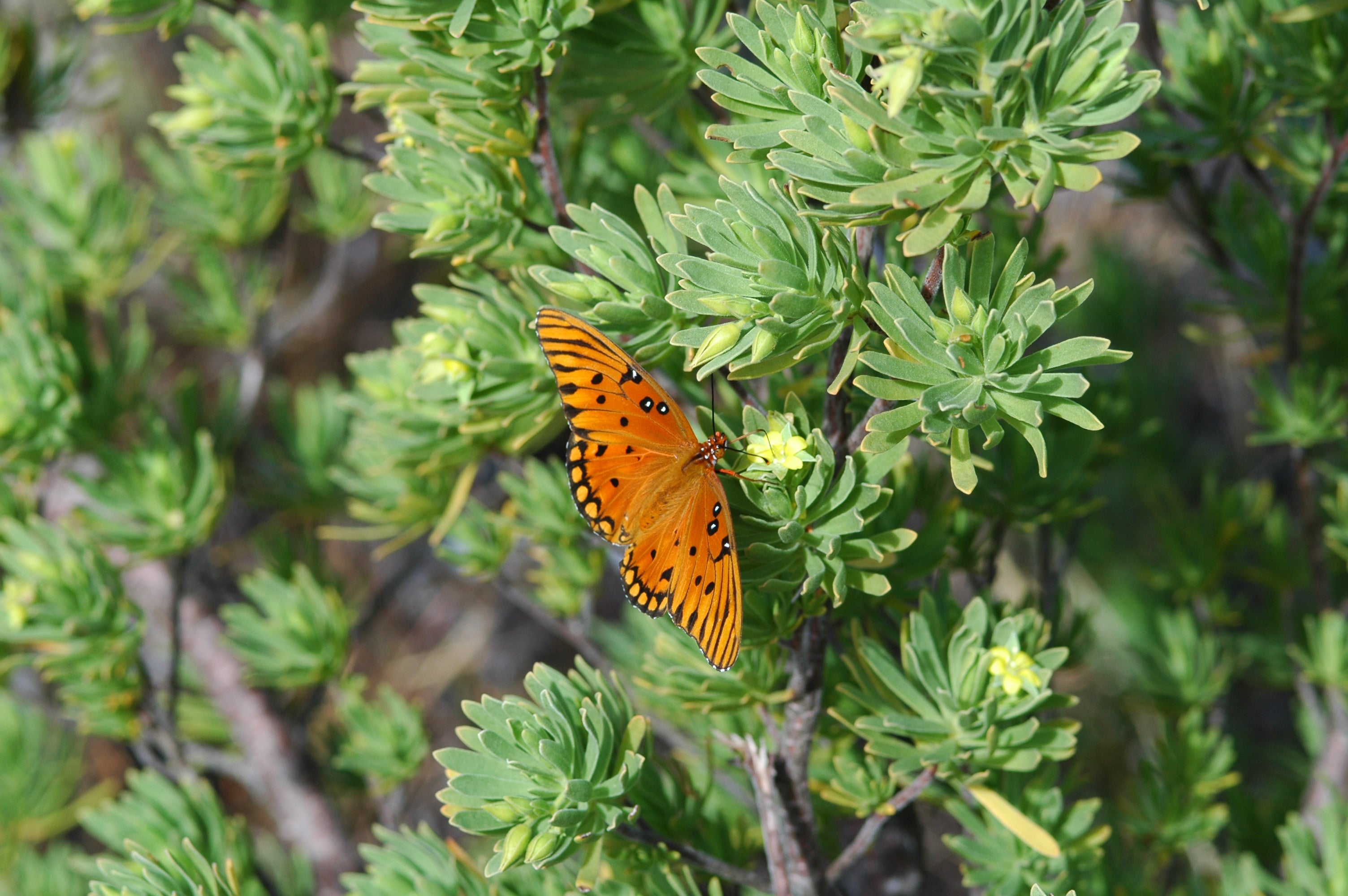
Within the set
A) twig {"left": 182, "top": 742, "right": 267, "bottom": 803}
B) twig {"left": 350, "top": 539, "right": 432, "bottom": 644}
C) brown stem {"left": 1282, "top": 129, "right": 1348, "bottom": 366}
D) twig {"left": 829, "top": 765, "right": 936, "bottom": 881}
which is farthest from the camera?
twig {"left": 350, "top": 539, "right": 432, "bottom": 644}

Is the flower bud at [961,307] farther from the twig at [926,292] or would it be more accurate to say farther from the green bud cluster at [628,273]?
the green bud cluster at [628,273]

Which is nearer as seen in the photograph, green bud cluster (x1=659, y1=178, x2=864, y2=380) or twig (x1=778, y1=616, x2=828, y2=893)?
green bud cluster (x1=659, y1=178, x2=864, y2=380)

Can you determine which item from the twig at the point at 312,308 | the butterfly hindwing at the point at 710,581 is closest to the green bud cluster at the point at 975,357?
the butterfly hindwing at the point at 710,581

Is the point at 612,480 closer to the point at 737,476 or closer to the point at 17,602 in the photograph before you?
the point at 737,476

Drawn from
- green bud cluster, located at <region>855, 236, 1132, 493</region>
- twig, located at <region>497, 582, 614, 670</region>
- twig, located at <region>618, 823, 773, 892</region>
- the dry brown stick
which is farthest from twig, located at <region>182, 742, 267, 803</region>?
green bud cluster, located at <region>855, 236, 1132, 493</region>

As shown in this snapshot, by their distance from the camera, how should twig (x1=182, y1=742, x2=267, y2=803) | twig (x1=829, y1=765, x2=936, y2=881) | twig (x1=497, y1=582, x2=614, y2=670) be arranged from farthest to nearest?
twig (x1=182, y1=742, x2=267, y2=803) < twig (x1=497, y1=582, x2=614, y2=670) < twig (x1=829, y1=765, x2=936, y2=881)

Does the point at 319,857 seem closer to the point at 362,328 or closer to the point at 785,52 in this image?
the point at 785,52

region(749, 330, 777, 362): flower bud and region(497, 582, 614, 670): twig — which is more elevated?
region(749, 330, 777, 362): flower bud

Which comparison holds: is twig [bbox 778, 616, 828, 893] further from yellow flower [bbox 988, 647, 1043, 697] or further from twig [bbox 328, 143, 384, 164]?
twig [bbox 328, 143, 384, 164]
